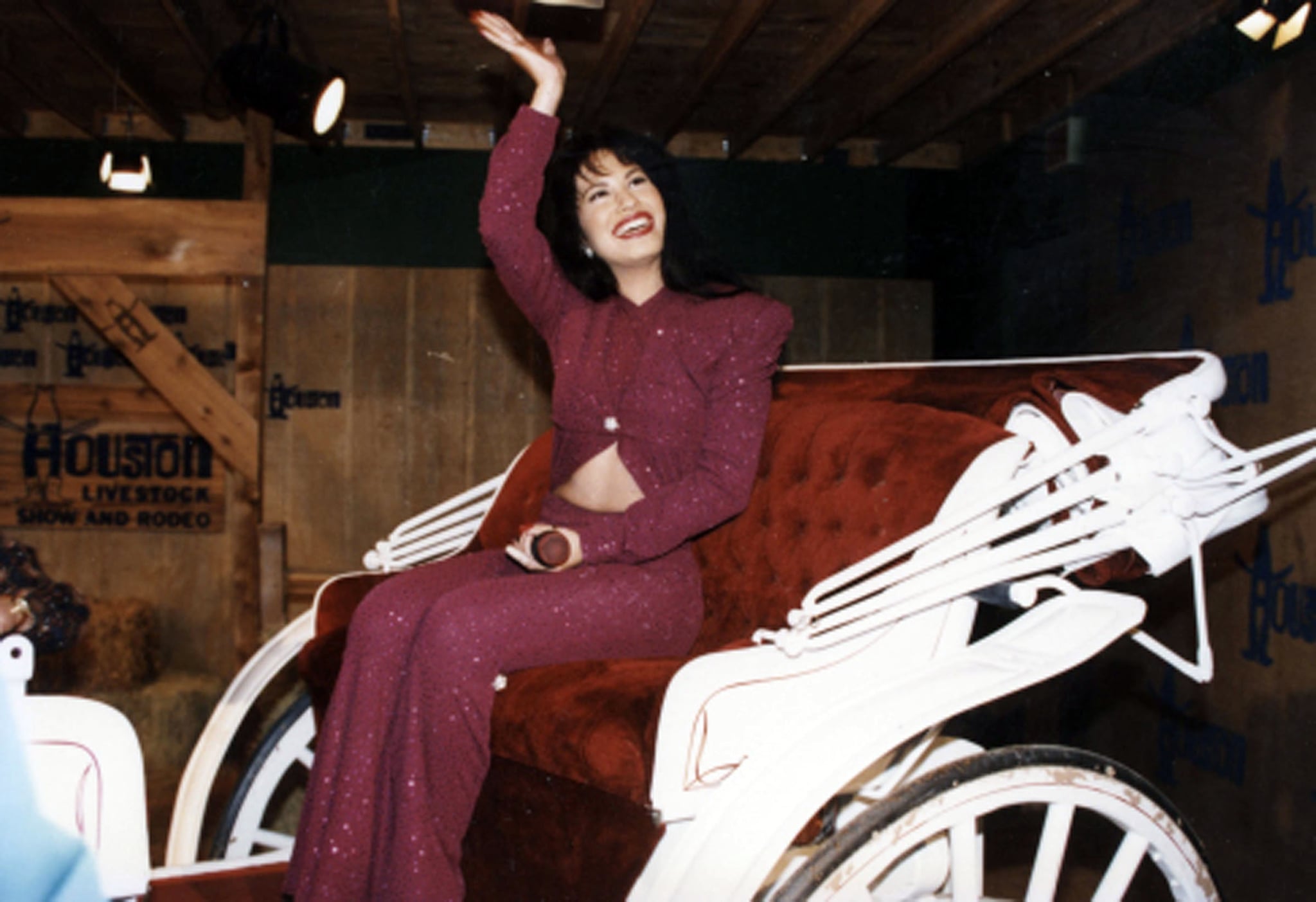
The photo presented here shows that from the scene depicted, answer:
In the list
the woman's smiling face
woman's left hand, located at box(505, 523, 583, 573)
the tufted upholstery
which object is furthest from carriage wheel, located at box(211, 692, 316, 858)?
the woman's smiling face

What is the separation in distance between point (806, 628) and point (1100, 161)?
56.7 inches

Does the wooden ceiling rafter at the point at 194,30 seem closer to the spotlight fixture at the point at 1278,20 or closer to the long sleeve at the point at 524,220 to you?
the long sleeve at the point at 524,220

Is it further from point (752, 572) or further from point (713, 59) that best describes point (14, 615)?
point (713, 59)

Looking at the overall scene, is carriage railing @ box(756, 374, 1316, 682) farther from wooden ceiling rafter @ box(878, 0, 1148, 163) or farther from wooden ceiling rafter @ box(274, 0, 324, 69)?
wooden ceiling rafter @ box(274, 0, 324, 69)

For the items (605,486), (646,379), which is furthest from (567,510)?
(646,379)

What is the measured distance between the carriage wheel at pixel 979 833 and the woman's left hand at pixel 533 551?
1.57 feet

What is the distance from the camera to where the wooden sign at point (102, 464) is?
1.85 m

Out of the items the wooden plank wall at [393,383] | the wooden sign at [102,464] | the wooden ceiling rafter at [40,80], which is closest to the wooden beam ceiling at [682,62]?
the wooden ceiling rafter at [40,80]

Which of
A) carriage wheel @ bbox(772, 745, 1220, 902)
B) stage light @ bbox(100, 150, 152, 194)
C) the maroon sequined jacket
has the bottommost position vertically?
carriage wheel @ bbox(772, 745, 1220, 902)

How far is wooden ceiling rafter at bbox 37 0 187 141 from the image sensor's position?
4.50 feet

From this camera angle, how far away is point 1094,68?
1.84 metres

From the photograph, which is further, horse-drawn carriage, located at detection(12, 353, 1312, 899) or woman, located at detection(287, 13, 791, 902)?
woman, located at detection(287, 13, 791, 902)

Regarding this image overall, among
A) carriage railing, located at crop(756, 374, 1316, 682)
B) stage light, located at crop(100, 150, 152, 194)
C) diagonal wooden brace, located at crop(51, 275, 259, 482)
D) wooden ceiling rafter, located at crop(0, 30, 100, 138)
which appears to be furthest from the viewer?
diagonal wooden brace, located at crop(51, 275, 259, 482)

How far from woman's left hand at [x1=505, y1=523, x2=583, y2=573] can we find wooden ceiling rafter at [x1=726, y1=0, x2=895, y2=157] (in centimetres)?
85
